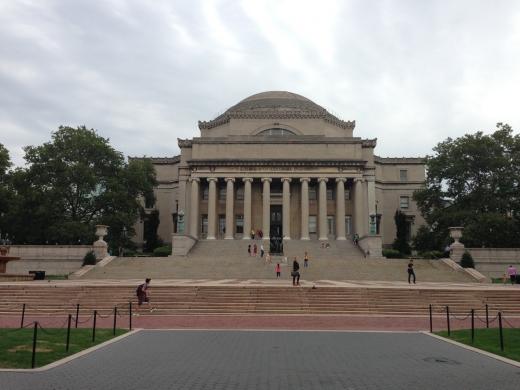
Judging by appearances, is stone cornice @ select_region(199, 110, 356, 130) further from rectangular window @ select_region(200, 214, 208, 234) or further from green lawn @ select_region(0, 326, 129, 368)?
green lawn @ select_region(0, 326, 129, 368)

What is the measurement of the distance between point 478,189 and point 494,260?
33.4 ft

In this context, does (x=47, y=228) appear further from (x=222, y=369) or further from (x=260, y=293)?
(x=222, y=369)

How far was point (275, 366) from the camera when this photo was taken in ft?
33.3

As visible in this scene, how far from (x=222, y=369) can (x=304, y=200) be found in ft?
155

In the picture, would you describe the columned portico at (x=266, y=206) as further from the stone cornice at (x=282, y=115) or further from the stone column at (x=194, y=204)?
the stone cornice at (x=282, y=115)

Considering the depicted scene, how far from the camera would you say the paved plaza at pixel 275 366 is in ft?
28.0

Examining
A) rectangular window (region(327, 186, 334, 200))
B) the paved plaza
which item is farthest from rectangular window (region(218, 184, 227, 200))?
the paved plaza

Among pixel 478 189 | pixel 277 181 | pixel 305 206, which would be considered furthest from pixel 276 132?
pixel 478 189

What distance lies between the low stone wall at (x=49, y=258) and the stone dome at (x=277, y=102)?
116 feet

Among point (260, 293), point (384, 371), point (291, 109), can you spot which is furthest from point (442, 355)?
point (291, 109)

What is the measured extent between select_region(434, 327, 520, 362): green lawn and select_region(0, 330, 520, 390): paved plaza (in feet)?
2.20

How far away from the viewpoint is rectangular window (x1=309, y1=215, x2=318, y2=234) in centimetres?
5903

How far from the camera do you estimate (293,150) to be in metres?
59.1

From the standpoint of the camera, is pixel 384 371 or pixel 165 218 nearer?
pixel 384 371
